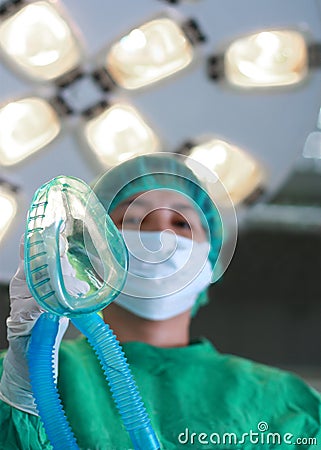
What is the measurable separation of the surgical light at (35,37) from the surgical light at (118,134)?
0.17 meters

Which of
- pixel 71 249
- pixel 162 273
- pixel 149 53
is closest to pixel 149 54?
pixel 149 53

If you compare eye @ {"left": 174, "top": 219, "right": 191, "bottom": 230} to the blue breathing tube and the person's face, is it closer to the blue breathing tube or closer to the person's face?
the person's face

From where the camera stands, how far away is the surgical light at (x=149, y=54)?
1.55 meters

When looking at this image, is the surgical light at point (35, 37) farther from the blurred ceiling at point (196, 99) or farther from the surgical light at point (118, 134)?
the surgical light at point (118, 134)

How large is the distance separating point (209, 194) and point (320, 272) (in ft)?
1.95

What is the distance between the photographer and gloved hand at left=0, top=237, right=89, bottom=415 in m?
1.18

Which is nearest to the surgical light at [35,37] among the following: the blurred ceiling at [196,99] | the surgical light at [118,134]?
the blurred ceiling at [196,99]

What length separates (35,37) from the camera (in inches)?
58.9

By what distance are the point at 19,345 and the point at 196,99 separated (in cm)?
75

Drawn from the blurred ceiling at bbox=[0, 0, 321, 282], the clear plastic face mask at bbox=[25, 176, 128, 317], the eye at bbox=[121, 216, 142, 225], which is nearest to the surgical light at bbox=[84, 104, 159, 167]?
the blurred ceiling at bbox=[0, 0, 321, 282]

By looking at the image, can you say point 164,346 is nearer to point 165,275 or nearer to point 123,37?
point 165,275

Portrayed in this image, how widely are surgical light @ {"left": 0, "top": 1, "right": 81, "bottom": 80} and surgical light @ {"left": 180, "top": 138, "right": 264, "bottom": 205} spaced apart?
15.3 inches

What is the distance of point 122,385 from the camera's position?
1.11 metres

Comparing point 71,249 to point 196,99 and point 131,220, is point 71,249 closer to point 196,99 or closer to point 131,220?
point 131,220
